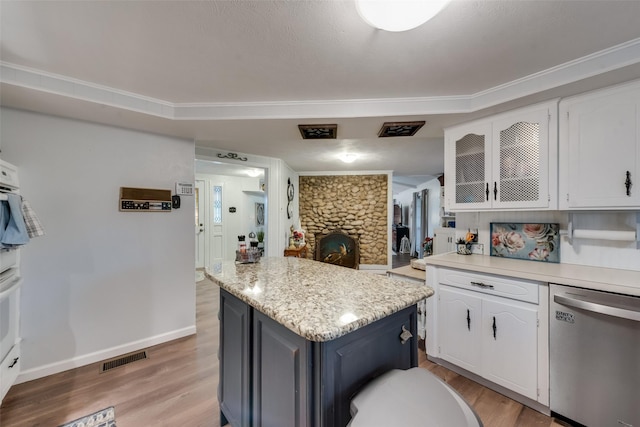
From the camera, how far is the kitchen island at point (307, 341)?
90 cm

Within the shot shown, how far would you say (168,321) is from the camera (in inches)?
103

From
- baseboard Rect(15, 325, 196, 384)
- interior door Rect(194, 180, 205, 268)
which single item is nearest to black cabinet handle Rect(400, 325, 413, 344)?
baseboard Rect(15, 325, 196, 384)

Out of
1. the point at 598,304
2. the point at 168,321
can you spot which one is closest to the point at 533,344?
the point at 598,304

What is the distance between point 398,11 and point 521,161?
1623 mm

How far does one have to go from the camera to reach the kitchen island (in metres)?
A: 0.90

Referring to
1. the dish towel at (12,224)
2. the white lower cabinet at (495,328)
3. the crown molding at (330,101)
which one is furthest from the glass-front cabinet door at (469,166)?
the dish towel at (12,224)

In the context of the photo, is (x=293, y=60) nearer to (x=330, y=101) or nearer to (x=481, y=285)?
(x=330, y=101)

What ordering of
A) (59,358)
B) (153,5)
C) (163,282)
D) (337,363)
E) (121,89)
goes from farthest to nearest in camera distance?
1. (163,282)
2. (59,358)
3. (121,89)
4. (153,5)
5. (337,363)

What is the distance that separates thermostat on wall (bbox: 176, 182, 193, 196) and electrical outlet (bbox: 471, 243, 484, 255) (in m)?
2.95

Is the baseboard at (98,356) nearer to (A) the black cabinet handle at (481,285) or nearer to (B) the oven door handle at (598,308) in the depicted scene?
(A) the black cabinet handle at (481,285)

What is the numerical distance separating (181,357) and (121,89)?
90.1 inches

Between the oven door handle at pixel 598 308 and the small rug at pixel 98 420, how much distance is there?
9.33ft

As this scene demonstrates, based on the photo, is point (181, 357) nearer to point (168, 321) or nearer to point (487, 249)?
point (168, 321)

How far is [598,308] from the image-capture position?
1.40 m
